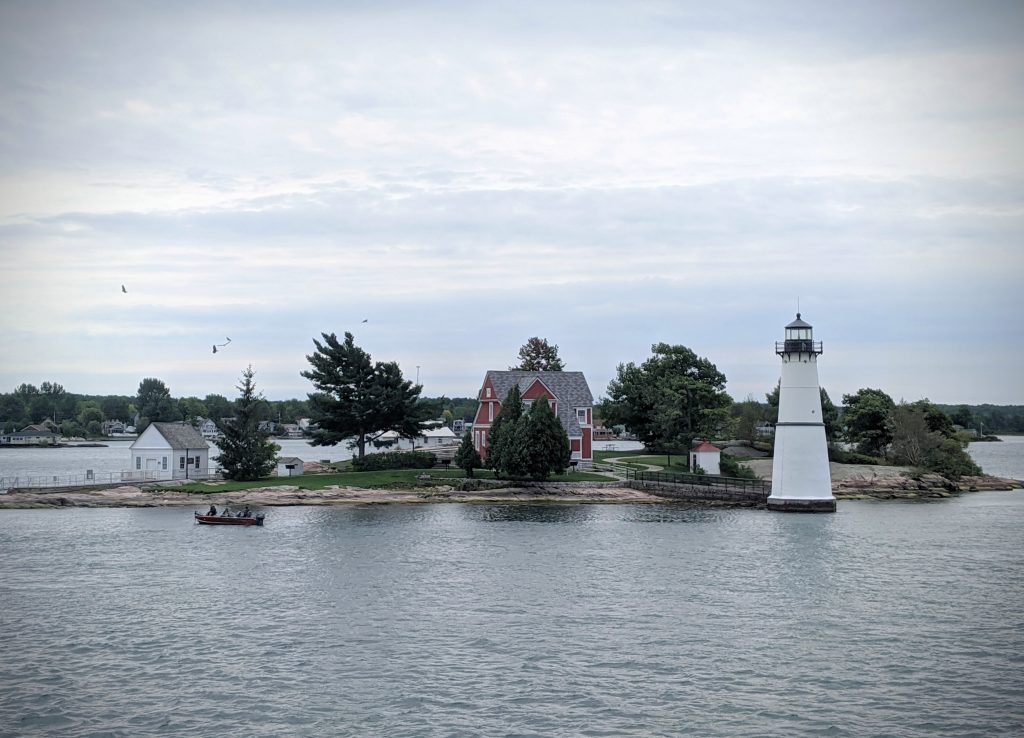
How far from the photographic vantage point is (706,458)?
89312 mm

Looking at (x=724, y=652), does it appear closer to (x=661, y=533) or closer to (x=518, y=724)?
(x=518, y=724)

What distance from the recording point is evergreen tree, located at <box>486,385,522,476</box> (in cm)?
7850

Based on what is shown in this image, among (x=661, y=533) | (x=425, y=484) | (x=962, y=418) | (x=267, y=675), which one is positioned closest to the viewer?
(x=267, y=675)

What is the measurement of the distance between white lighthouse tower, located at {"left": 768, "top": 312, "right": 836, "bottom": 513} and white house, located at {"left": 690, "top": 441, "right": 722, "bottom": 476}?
59.6 ft

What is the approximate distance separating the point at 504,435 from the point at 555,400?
1136 centimetres

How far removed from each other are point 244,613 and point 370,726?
42.8 ft

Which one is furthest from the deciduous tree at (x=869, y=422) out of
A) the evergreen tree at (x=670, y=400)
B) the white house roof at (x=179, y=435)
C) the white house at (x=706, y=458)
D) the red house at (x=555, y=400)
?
the white house roof at (x=179, y=435)

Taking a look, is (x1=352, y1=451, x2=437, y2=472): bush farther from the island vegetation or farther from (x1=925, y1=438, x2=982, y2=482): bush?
(x1=925, y1=438, x2=982, y2=482): bush

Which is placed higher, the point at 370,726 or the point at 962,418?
the point at 962,418

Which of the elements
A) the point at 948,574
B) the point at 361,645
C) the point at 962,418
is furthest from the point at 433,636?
the point at 962,418

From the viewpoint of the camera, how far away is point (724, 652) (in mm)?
32094

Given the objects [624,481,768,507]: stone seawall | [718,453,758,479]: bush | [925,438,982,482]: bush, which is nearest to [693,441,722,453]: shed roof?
[718,453,758,479]: bush

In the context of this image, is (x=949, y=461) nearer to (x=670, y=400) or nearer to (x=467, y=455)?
(x=670, y=400)

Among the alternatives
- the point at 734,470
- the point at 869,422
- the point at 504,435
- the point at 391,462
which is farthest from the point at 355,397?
the point at 869,422
